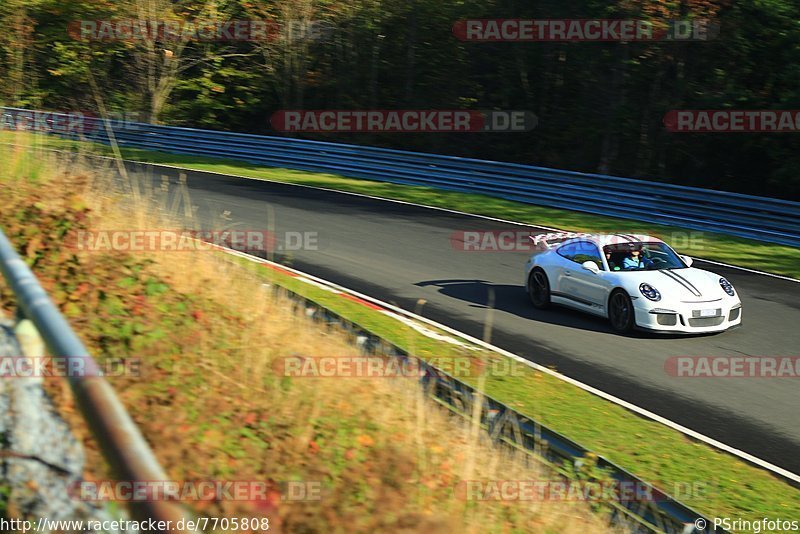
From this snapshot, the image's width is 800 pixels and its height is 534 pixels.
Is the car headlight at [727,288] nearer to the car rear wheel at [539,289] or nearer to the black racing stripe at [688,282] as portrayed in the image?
the black racing stripe at [688,282]

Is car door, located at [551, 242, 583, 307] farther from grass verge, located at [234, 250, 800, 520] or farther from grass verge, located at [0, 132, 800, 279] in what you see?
grass verge, located at [0, 132, 800, 279]

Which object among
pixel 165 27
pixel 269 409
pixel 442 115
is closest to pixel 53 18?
pixel 165 27

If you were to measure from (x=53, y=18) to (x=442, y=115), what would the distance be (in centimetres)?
1763

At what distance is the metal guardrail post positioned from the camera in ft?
8.09

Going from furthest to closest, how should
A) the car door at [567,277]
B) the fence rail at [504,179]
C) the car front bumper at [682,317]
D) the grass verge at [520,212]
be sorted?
1. the fence rail at [504,179]
2. the grass verge at [520,212]
3. the car door at [567,277]
4. the car front bumper at [682,317]

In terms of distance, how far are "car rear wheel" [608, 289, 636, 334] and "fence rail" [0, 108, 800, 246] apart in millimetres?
8264

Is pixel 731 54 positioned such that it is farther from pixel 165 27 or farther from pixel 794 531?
pixel 794 531

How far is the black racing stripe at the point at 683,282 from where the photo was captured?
12.6m

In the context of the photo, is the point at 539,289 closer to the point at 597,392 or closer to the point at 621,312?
the point at 621,312

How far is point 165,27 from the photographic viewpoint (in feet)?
110

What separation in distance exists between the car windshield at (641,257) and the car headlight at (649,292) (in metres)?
0.69

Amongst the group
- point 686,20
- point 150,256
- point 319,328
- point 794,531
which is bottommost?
point 794,531

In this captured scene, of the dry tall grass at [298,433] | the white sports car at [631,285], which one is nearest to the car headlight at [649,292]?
the white sports car at [631,285]

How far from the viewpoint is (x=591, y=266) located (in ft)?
44.3
